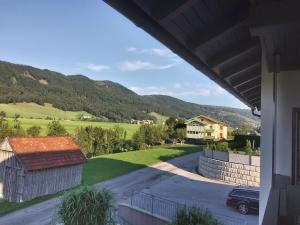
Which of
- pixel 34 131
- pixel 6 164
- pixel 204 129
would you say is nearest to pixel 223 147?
pixel 6 164

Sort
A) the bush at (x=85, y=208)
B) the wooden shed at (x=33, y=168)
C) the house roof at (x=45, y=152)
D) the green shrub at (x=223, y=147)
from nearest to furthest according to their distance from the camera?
the bush at (x=85, y=208), the wooden shed at (x=33, y=168), the house roof at (x=45, y=152), the green shrub at (x=223, y=147)

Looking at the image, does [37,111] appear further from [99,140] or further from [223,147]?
[223,147]

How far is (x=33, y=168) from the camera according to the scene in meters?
15.6

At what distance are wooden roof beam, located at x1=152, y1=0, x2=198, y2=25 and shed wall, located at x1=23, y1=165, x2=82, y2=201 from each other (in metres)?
14.3

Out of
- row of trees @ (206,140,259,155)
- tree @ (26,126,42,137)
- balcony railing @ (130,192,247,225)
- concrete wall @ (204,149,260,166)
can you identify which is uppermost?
tree @ (26,126,42,137)

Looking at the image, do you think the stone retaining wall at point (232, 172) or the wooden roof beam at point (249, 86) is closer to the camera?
the wooden roof beam at point (249, 86)

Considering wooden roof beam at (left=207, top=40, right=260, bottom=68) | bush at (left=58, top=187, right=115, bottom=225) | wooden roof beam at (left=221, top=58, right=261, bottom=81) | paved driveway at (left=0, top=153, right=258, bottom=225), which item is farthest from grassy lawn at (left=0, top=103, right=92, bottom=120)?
wooden roof beam at (left=207, top=40, right=260, bottom=68)

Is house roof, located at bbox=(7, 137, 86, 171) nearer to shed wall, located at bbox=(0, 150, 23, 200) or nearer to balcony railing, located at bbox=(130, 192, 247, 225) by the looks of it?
shed wall, located at bbox=(0, 150, 23, 200)

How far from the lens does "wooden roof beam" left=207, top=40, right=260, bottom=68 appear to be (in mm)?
5040

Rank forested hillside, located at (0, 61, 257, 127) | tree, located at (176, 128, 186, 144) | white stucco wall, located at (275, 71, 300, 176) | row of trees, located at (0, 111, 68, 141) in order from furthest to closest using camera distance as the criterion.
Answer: forested hillside, located at (0, 61, 257, 127)
tree, located at (176, 128, 186, 144)
row of trees, located at (0, 111, 68, 141)
white stucco wall, located at (275, 71, 300, 176)

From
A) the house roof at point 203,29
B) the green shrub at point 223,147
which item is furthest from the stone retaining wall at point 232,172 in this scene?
the house roof at point 203,29

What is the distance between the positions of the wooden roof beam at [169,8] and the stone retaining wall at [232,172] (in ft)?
60.8

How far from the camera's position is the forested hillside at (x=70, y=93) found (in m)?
79.2

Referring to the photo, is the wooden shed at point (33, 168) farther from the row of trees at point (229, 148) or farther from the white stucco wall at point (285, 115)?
the white stucco wall at point (285, 115)
